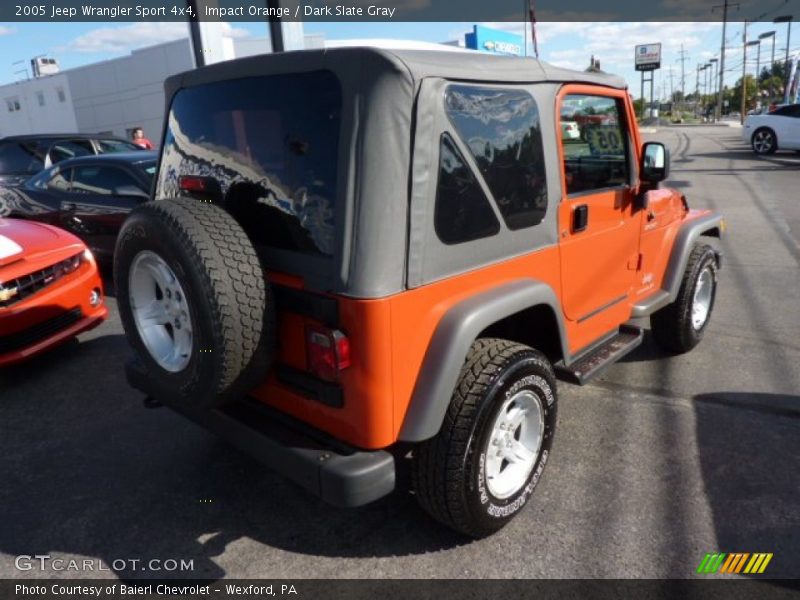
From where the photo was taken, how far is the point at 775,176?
1418 centimetres

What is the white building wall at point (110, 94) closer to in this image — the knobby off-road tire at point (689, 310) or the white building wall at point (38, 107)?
the white building wall at point (38, 107)

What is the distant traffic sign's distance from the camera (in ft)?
185

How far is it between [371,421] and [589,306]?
156cm

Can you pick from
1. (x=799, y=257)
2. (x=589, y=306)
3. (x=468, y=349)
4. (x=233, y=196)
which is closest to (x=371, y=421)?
(x=468, y=349)

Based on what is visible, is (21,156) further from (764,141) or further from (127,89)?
(127,89)

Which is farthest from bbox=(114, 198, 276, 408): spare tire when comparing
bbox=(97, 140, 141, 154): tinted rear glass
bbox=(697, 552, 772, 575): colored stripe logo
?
bbox=(97, 140, 141, 154): tinted rear glass

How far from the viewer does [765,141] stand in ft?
61.6

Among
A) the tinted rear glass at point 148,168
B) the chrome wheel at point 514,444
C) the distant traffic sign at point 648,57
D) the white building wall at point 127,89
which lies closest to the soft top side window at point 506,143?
the chrome wheel at point 514,444

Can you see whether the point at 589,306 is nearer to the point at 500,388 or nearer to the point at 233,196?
the point at 500,388

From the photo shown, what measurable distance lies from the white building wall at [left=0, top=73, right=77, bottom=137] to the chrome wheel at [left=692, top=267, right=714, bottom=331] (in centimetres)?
4903

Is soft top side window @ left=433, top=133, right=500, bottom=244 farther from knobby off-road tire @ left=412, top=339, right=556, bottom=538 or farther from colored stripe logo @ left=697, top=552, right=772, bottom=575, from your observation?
colored stripe logo @ left=697, top=552, right=772, bottom=575

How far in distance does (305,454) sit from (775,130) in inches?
807

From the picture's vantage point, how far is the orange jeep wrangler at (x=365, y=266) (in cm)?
205

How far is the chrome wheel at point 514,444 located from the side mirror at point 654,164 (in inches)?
63.3
